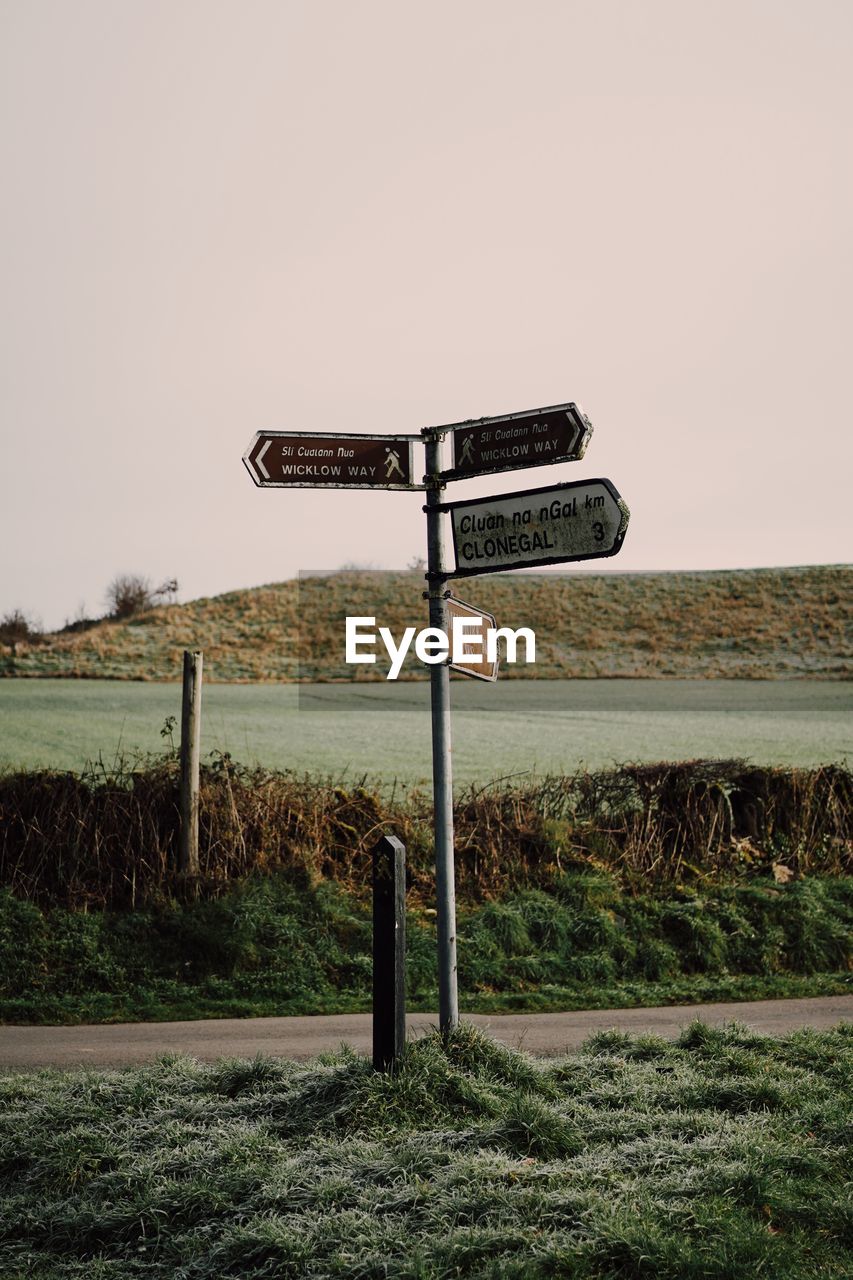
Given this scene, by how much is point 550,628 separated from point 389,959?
39672 millimetres

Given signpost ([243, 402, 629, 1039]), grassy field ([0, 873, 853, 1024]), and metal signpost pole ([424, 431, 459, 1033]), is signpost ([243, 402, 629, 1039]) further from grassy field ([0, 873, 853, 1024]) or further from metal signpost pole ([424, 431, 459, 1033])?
grassy field ([0, 873, 853, 1024])

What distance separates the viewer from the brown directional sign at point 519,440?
5.54 meters

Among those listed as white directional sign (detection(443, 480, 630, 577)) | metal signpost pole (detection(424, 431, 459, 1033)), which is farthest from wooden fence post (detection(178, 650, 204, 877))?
white directional sign (detection(443, 480, 630, 577))

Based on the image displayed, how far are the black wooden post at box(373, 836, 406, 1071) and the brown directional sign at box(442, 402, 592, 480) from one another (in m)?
1.92

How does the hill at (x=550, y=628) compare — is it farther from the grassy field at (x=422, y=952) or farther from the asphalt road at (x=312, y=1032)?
the asphalt road at (x=312, y=1032)

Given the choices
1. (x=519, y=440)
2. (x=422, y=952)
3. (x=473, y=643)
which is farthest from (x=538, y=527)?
(x=422, y=952)

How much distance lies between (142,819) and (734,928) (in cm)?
524

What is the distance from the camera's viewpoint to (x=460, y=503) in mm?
Result: 5895

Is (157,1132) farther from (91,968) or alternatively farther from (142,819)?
(142,819)

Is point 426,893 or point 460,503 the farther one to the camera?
point 426,893

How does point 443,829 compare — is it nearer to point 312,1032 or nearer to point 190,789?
point 312,1032

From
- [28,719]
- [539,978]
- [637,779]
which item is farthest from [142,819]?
[28,719]

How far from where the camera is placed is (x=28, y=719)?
84.4 ft

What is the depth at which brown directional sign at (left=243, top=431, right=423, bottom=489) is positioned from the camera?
5.87m
